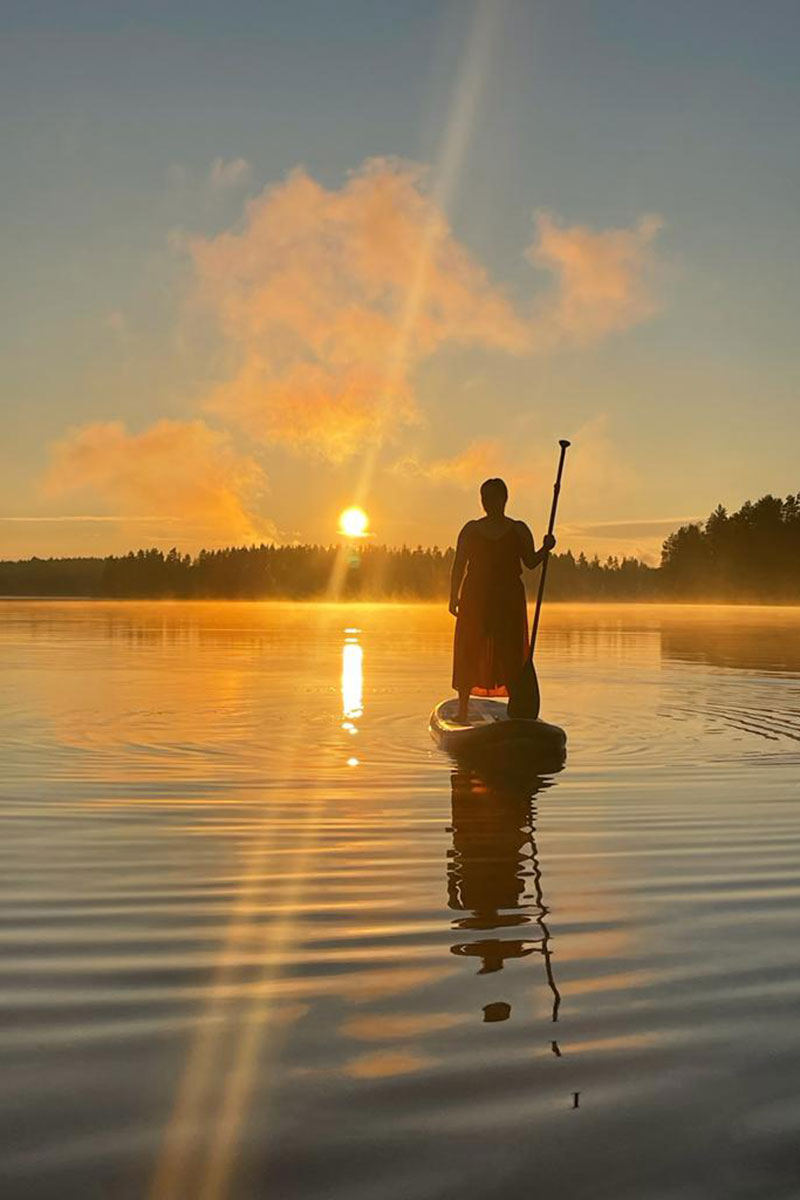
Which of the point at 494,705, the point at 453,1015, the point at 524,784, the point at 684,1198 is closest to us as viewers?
the point at 684,1198

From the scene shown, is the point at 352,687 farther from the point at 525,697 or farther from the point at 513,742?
the point at 513,742

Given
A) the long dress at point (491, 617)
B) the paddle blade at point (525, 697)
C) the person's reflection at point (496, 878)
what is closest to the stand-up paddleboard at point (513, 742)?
the paddle blade at point (525, 697)

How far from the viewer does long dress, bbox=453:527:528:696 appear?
46.6ft

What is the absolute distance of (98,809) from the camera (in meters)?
9.62

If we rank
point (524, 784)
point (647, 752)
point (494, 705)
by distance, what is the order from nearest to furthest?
1. point (524, 784)
2. point (647, 752)
3. point (494, 705)

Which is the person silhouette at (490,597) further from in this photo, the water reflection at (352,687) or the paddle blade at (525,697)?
the water reflection at (352,687)

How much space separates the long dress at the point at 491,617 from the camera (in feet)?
46.6

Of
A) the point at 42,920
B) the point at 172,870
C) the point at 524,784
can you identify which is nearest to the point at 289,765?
the point at 524,784

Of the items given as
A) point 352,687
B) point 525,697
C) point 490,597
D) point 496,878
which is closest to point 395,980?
point 496,878

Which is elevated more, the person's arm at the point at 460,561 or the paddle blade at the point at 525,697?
the person's arm at the point at 460,561

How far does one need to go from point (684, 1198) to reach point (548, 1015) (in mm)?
1397

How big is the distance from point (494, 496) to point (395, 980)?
943 cm

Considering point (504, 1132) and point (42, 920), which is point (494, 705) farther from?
point (504, 1132)

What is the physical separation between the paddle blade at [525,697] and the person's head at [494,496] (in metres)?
1.79
